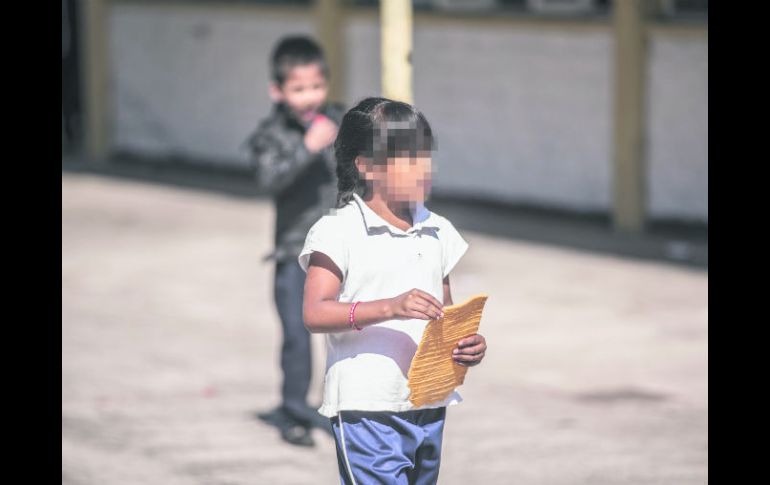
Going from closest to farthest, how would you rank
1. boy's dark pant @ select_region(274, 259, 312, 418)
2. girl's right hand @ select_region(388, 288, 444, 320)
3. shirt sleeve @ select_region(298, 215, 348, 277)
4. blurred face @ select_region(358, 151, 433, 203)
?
girl's right hand @ select_region(388, 288, 444, 320) → blurred face @ select_region(358, 151, 433, 203) → shirt sleeve @ select_region(298, 215, 348, 277) → boy's dark pant @ select_region(274, 259, 312, 418)

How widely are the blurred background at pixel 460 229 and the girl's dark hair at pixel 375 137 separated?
2.30 m

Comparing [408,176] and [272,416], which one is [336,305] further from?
[272,416]

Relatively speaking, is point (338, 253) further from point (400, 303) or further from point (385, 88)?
point (385, 88)

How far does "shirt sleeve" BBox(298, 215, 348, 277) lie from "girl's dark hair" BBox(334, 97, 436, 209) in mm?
129

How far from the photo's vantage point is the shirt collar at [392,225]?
432cm

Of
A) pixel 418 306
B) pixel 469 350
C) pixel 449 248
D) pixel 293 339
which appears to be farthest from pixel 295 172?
pixel 418 306

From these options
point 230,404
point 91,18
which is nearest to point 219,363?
point 230,404

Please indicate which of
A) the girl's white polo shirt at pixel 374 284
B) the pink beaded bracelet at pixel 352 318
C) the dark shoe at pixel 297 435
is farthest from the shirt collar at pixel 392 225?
the dark shoe at pixel 297 435

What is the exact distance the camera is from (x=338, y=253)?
428cm

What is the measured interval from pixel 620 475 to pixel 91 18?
12.3m

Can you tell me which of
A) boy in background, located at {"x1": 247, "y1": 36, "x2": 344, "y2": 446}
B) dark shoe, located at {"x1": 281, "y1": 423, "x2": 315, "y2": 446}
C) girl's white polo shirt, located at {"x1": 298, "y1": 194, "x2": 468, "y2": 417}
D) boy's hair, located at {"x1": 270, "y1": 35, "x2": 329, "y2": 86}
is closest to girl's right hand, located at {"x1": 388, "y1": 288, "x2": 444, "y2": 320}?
girl's white polo shirt, located at {"x1": 298, "y1": 194, "x2": 468, "y2": 417}

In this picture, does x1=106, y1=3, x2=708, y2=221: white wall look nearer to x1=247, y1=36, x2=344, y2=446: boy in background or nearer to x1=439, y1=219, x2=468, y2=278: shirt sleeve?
x1=247, y1=36, x2=344, y2=446: boy in background

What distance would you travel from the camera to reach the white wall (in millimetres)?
11766

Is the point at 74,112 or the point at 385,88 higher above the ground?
the point at 385,88
